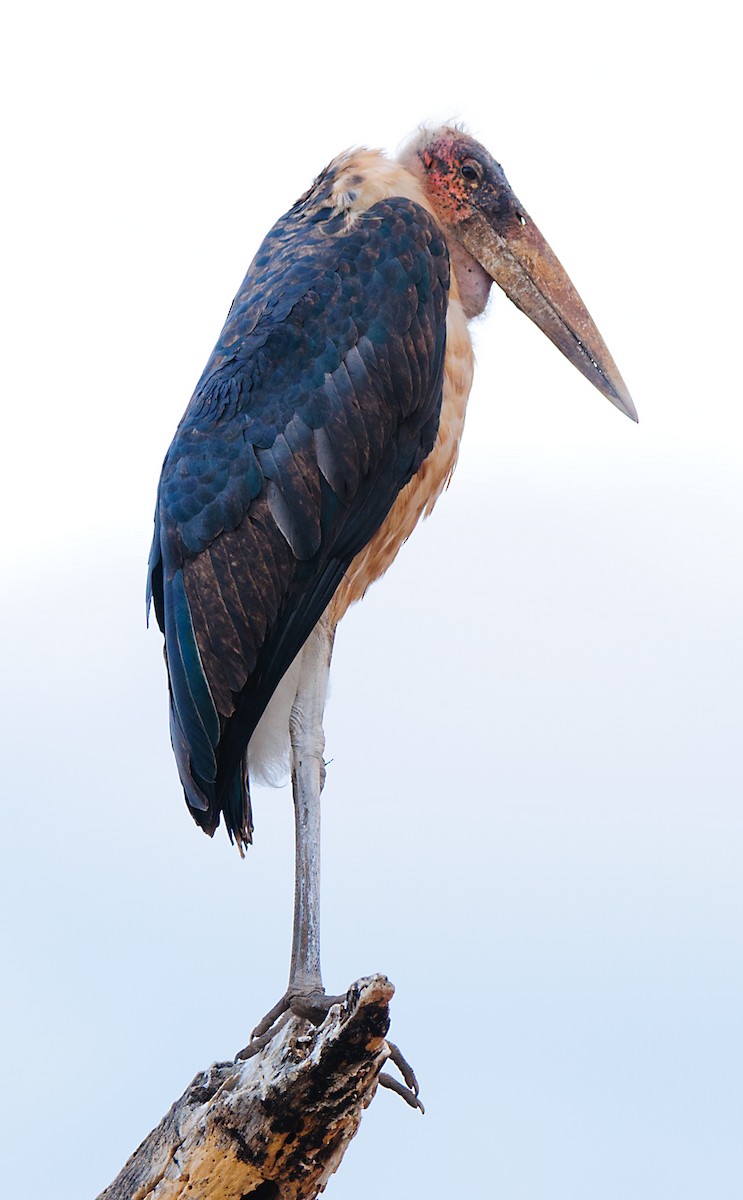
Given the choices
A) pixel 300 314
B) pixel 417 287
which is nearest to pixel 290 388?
pixel 300 314

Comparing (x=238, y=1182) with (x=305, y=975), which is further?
(x=305, y=975)

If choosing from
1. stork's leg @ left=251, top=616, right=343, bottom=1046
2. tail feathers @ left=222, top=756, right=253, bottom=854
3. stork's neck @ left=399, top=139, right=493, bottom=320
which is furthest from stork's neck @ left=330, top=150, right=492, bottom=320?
tail feathers @ left=222, top=756, right=253, bottom=854

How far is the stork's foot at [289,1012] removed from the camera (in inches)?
192

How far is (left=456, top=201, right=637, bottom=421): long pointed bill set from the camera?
242 inches

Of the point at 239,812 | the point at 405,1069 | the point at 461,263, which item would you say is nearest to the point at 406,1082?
the point at 405,1069

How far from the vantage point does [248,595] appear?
5.31m

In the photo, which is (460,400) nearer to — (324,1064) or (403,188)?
(403,188)

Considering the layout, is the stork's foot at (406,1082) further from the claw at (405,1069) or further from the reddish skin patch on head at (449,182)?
the reddish skin patch on head at (449,182)

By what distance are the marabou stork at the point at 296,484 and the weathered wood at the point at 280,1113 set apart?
0.46m

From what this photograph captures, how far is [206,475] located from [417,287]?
3.35ft

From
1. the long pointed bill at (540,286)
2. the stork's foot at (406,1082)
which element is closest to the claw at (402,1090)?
the stork's foot at (406,1082)

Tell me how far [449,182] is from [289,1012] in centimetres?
315

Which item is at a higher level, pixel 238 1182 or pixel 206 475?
pixel 206 475

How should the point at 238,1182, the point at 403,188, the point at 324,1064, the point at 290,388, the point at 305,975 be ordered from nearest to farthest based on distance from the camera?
the point at 324,1064
the point at 238,1182
the point at 305,975
the point at 290,388
the point at 403,188
